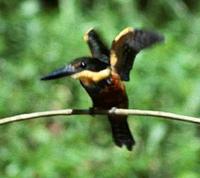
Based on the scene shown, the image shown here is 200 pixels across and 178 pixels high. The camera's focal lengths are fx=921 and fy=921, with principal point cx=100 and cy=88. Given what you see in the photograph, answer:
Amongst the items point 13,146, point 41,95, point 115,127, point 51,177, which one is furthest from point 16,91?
point 115,127

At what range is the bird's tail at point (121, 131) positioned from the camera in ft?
8.11

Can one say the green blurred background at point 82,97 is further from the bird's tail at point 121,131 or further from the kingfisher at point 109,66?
the kingfisher at point 109,66

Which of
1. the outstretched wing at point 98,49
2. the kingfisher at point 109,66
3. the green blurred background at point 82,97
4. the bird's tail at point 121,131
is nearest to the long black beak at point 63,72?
the kingfisher at point 109,66

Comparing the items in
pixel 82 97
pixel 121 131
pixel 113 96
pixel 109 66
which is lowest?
pixel 82 97

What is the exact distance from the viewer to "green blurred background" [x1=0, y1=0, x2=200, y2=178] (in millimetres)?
3191

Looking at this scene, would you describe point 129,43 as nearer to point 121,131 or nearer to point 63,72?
point 63,72

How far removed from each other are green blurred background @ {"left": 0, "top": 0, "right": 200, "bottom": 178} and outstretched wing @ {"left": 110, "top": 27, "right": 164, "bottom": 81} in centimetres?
90

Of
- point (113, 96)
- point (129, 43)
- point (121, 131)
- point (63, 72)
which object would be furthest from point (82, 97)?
point (63, 72)

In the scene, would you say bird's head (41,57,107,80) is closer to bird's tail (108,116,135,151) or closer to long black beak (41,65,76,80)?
long black beak (41,65,76,80)

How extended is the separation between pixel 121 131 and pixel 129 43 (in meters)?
0.34

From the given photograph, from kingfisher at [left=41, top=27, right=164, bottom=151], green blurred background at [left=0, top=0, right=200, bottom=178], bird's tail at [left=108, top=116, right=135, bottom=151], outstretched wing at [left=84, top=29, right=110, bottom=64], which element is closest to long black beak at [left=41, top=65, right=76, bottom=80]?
kingfisher at [left=41, top=27, right=164, bottom=151]

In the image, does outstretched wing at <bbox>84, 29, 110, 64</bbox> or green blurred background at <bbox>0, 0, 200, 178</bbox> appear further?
green blurred background at <bbox>0, 0, 200, 178</bbox>

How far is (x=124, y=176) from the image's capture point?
3184 millimetres

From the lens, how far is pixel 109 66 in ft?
7.39
